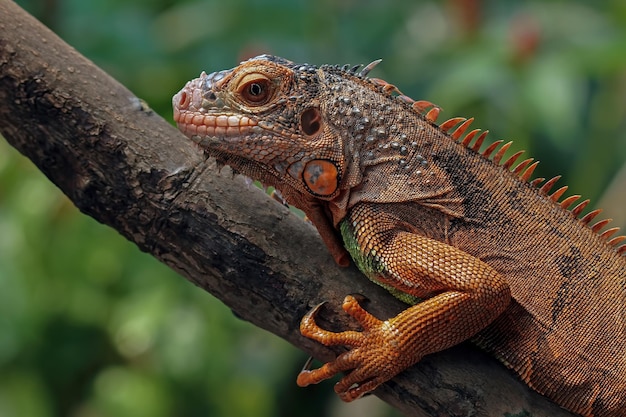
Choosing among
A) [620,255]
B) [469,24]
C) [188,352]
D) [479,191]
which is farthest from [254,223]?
[469,24]

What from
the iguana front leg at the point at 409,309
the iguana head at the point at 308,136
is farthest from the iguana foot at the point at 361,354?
the iguana head at the point at 308,136

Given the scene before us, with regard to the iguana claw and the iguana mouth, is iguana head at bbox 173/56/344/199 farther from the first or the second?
the iguana claw

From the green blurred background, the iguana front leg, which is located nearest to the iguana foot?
the iguana front leg

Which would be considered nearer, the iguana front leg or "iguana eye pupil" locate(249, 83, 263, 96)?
the iguana front leg

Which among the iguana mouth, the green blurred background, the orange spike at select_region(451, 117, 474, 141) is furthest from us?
the green blurred background

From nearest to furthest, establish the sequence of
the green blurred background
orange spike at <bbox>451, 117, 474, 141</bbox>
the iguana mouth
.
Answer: the iguana mouth, orange spike at <bbox>451, 117, 474, 141</bbox>, the green blurred background

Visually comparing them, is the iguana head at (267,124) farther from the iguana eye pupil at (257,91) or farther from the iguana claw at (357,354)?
the iguana claw at (357,354)

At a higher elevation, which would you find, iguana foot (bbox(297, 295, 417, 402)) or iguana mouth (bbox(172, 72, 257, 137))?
iguana mouth (bbox(172, 72, 257, 137))

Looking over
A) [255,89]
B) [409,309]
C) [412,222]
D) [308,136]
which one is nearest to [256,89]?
[255,89]
